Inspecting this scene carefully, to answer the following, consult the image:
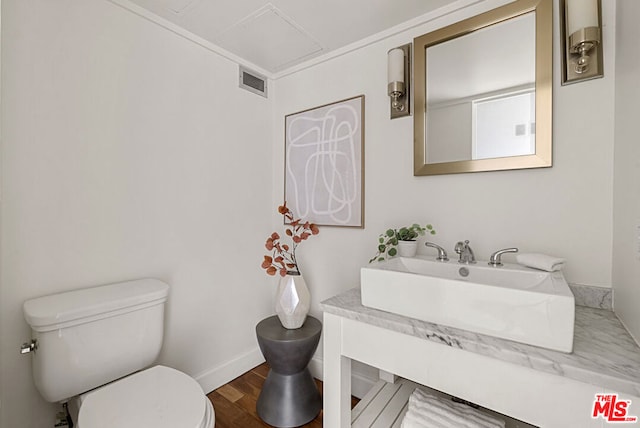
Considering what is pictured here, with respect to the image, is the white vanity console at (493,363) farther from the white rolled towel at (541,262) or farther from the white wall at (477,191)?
the white wall at (477,191)

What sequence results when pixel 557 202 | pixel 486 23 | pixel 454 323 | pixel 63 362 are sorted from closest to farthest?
pixel 454 323, pixel 63 362, pixel 557 202, pixel 486 23

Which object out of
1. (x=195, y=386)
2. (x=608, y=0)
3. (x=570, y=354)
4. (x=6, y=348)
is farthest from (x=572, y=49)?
(x=6, y=348)

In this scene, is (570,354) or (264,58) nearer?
(570,354)

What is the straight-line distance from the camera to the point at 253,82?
6.62 feet

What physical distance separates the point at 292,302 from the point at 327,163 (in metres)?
0.88

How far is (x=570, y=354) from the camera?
0.75 metres

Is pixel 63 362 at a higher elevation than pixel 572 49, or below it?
below

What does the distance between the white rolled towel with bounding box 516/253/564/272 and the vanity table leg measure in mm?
761

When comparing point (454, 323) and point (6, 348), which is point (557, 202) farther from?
point (6, 348)

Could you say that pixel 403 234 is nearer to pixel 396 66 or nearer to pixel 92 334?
pixel 396 66

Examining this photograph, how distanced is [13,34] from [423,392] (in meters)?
2.15

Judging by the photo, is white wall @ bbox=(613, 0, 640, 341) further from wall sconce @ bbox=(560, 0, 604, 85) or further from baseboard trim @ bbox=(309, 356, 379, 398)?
baseboard trim @ bbox=(309, 356, 379, 398)

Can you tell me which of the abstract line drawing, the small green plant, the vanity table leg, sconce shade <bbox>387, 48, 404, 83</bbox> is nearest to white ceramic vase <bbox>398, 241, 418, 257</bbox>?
the small green plant

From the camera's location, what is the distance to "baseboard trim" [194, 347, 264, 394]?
1718mm
